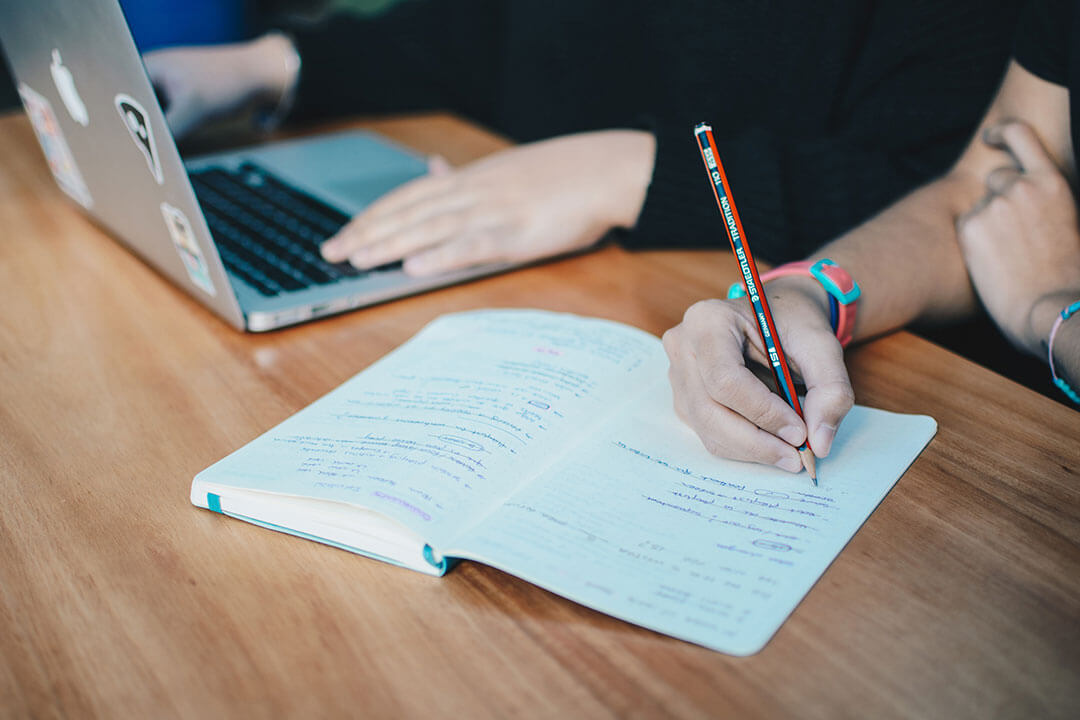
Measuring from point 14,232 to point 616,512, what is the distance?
790 mm

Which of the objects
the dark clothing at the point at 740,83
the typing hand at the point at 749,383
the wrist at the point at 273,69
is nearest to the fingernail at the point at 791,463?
the typing hand at the point at 749,383

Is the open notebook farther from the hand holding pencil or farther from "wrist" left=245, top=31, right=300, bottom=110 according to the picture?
"wrist" left=245, top=31, right=300, bottom=110

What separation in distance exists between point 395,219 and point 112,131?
0.83 ft

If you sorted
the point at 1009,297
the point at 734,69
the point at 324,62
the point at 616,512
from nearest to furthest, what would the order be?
the point at 616,512, the point at 1009,297, the point at 734,69, the point at 324,62

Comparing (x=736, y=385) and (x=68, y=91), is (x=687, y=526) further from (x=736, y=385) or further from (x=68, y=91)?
(x=68, y=91)

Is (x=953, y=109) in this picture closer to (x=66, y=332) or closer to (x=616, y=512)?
(x=616, y=512)

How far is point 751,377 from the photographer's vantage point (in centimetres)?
54

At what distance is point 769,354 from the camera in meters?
0.55

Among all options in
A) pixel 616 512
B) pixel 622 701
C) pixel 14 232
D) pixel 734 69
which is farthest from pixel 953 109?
pixel 14 232

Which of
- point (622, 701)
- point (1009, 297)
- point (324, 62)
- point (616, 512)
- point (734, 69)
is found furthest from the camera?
point (324, 62)

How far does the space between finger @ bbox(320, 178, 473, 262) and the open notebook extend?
8.0 inches

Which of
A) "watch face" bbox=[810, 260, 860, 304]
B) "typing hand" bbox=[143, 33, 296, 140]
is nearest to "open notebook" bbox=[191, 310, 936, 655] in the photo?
"watch face" bbox=[810, 260, 860, 304]

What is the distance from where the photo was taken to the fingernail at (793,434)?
53cm

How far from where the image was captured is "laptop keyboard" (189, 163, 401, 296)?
802mm
